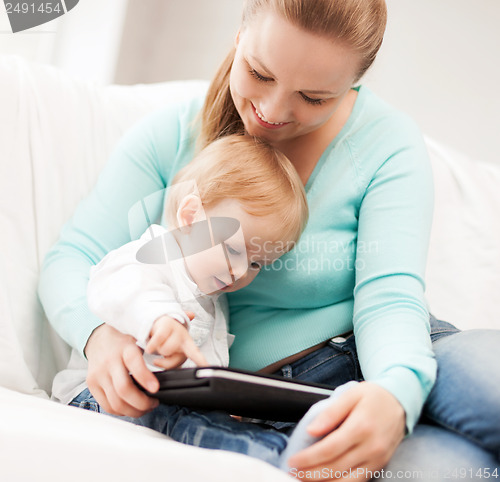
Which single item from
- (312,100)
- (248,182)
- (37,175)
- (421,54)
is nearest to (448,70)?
(421,54)

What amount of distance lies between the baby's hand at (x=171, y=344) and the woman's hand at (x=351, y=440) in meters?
0.15

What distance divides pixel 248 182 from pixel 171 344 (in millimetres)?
272

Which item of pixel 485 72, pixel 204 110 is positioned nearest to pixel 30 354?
pixel 204 110

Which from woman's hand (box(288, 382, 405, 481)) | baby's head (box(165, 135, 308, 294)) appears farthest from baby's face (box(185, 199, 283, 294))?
woman's hand (box(288, 382, 405, 481))

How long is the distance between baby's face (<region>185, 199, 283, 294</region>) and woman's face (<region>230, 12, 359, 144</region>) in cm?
16

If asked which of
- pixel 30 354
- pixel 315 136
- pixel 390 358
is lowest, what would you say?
pixel 30 354

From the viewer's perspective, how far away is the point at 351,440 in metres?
0.59

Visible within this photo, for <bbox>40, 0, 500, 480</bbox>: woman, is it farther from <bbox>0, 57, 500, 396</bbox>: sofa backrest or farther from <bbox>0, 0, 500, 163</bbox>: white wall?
<bbox>0, 0, 500, 163</bbox>: white wall

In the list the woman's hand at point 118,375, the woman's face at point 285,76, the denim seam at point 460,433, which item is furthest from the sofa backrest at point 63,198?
the denim seam at point 460,433

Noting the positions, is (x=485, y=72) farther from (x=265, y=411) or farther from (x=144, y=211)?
(x=265, y=411)

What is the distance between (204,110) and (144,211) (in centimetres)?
23

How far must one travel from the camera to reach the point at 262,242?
31.3 inches

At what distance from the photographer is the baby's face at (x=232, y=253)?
0.75 m

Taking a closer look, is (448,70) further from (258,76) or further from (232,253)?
(232,253)
